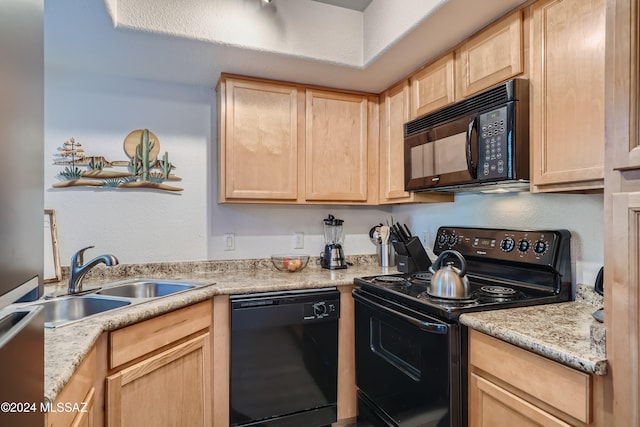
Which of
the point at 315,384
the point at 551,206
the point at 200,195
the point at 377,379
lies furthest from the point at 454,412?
the point at 200,195

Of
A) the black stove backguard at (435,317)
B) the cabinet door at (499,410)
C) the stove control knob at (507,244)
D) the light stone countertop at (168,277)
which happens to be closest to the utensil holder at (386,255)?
the light stone countertop at (168,277)

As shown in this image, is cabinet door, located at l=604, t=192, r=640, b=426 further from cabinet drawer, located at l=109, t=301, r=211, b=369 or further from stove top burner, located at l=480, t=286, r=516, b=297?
cabinet drawer, located at l=109, t=301, r=211, b=369

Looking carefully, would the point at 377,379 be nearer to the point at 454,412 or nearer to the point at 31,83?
the point at 454,412

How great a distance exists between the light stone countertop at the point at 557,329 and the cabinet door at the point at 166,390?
1231 millimetres

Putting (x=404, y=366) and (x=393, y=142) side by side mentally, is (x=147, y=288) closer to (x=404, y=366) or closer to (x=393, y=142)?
(x=404, y=366)

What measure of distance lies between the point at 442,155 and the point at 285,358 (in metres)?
1.34

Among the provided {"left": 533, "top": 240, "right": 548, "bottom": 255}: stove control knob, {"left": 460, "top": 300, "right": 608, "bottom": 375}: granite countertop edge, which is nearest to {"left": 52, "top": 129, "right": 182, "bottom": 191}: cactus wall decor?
{"left": 460, "top": 300, "right": 608, "bottom": 375}: granite countertop edge

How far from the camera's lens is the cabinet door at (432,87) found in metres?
1.86

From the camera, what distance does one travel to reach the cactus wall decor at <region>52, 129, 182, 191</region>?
6.95 ft

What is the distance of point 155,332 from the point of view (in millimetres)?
1516

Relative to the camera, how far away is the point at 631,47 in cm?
86

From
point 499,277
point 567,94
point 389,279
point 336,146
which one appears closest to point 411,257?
point 389,279

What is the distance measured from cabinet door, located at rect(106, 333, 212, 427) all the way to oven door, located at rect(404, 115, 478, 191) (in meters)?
1.41

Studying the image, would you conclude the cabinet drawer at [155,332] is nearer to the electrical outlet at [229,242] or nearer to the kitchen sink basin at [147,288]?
the kitchen sink basin at [147,288]
